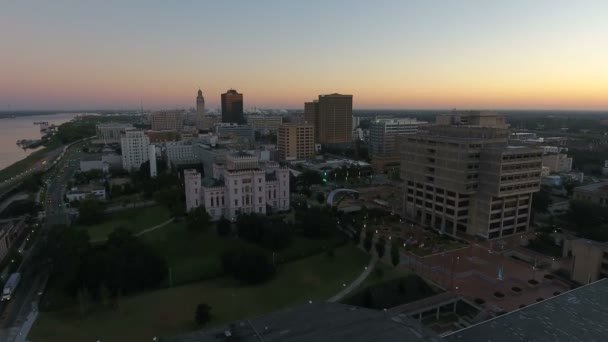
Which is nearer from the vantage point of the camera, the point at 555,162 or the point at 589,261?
the point at 589,261

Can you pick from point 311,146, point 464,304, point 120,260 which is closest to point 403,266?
point 464,304

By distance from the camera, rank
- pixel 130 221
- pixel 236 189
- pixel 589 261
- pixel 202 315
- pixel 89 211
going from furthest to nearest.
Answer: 1. pixel 236 189
2. pixel 130 221
3. pixel 89 211
4. pixel 589 261
5. pixel 202 315

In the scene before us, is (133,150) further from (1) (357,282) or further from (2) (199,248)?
(1) (357,282)

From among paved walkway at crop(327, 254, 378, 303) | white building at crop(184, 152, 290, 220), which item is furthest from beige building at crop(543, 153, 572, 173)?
paved walkway at crop(327, 254, 378, 303)

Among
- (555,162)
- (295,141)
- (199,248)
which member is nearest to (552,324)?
(199,248)

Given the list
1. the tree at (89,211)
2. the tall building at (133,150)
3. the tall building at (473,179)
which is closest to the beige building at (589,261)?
the tall building at (473,179)

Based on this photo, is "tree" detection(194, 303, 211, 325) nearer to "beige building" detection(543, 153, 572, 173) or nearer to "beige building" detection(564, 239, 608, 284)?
"beige building" detection(564, 239, 608, 284)
